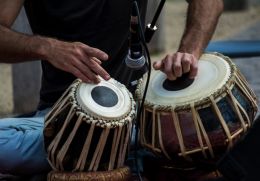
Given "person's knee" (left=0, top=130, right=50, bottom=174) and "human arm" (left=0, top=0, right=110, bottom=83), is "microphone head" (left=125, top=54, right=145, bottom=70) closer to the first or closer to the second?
"human arm" (left=0, top=0, right=110, bottom=83)

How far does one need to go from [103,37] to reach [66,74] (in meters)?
0.22

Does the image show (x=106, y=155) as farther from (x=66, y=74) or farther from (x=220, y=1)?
(x=220, y=1)

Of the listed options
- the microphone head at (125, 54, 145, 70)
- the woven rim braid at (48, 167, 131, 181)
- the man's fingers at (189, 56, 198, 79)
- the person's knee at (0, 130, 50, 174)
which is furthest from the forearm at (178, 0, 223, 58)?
the person's knee at (0, 130, 50, 174)

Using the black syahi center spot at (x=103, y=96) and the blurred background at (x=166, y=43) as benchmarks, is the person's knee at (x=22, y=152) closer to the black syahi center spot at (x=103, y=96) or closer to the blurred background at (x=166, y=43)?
the black syahi center spot at (x=103, y=96)

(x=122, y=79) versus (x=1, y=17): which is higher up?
(x=1, y=17)

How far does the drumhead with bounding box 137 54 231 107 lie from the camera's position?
2697mm

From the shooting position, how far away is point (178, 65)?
2.67 meters

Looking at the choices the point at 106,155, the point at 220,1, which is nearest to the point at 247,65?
the point at 220,1

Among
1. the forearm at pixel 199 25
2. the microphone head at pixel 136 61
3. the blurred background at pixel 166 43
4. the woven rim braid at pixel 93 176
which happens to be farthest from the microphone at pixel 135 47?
the blurred background at pixel 166 43

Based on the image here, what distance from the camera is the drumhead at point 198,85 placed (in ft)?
8.85

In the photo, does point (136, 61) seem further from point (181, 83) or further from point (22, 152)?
point (22, 152)

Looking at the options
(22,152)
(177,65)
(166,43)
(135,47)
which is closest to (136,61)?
(135,47)

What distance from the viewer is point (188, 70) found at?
272 cm

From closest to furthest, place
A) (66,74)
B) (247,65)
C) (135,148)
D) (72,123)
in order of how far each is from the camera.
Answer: (72,123) < (135,148) < (66,74) < (247,65)
